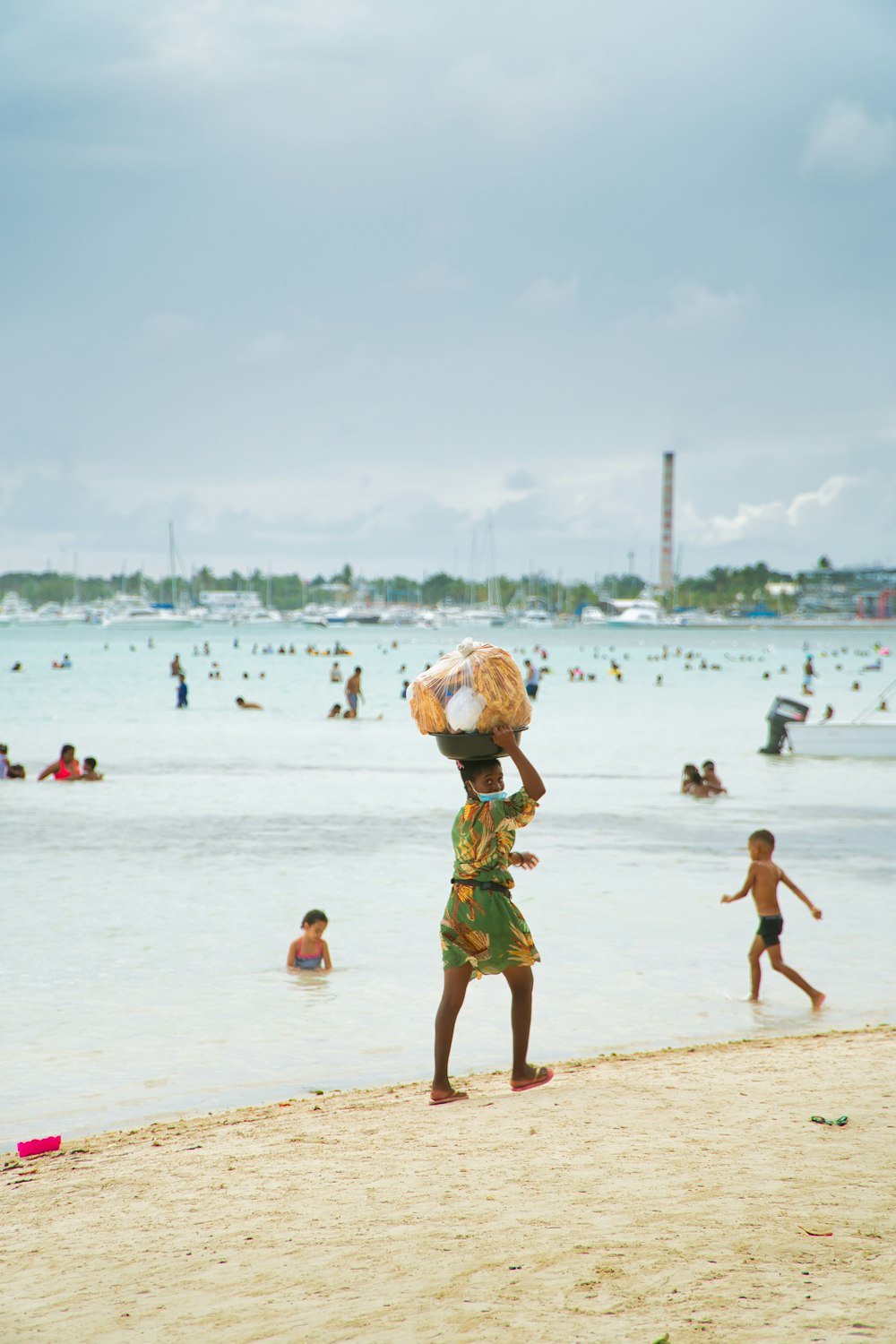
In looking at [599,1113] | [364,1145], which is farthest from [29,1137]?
[599,1113]

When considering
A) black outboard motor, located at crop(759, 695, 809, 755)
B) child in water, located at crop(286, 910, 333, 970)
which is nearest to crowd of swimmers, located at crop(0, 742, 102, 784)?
child in water, located at crop(286, 910, 333, 970)

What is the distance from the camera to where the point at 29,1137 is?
675 centimetres

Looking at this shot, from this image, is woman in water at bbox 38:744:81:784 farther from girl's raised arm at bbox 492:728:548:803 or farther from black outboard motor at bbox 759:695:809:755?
girl's raised arm at bbox 492:728:548:803

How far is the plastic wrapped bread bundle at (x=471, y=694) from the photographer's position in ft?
19.2

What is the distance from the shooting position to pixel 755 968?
9492mm

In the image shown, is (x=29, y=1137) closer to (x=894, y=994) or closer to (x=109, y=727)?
(x=894, y=994)

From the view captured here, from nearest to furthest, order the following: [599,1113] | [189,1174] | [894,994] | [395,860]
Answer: [189,1174] → [599,1113] → [894,994] → [395,860]

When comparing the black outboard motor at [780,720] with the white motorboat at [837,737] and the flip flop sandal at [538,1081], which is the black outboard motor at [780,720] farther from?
the flip flop sandal at [538,1081]

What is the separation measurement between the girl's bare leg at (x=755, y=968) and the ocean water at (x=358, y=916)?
0.25ft

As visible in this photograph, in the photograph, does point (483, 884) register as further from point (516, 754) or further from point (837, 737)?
point (837, 737)

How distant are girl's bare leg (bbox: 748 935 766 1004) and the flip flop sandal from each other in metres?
3.15

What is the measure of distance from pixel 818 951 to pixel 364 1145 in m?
6.32

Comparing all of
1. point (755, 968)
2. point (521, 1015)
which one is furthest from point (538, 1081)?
point (755, 968)

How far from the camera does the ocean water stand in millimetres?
8250
